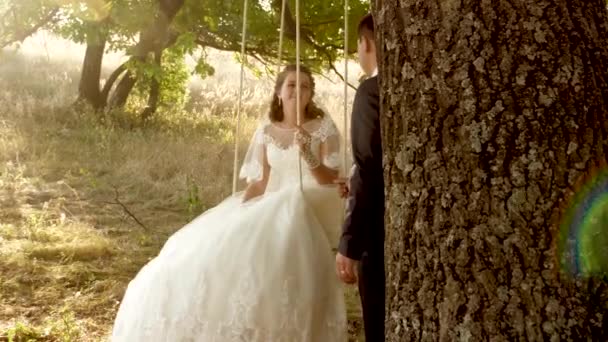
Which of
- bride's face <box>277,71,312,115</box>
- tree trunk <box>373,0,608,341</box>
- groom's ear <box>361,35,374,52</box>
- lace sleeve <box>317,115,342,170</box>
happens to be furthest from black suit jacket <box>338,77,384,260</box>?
bride's face <box>277,71,312,115</box>

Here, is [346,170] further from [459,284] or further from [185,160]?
[185,160]

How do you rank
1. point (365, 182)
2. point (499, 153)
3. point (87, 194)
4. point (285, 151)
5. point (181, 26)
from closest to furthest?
point (499, 153) < point (365, 182) < point (285, 151) < point (87, 194) < point (181, 26)

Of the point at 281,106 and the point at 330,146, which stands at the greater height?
the point at 281,106

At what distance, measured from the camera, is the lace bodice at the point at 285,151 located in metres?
3.16

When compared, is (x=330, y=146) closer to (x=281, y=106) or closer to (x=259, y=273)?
(x=281, y=106)

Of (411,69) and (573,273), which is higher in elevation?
(411,69)

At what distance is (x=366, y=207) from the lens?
2279 mm

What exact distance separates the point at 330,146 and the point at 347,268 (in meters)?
0.97

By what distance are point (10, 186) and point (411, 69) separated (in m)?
5.98

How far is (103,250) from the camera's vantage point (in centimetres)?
521

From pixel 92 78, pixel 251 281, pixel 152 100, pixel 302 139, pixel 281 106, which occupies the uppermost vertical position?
pixel 92 78

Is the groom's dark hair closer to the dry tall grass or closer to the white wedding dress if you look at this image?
the white wedding dress

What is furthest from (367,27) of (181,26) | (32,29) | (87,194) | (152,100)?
(152,100)

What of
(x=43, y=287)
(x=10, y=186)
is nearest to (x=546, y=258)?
(x=43, y=287)
